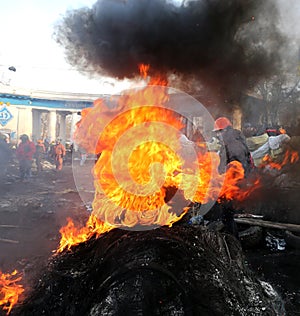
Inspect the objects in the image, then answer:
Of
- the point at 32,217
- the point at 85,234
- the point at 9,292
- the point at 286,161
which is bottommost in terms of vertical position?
the point at 32,217

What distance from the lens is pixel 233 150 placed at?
19.6ft

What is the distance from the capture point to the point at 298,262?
5551 mm

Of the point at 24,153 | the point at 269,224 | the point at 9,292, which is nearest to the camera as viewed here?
the point at 9,292

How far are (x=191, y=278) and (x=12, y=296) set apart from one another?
232 cm

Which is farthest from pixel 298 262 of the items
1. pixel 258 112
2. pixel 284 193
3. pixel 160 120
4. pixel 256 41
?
pixel 258 112

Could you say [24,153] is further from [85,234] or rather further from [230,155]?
[85,234]

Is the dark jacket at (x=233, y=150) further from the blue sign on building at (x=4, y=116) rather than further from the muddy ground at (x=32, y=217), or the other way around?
the blue sign on building at (x=4, y=116)

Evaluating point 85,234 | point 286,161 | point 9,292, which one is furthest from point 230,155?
point 286,161

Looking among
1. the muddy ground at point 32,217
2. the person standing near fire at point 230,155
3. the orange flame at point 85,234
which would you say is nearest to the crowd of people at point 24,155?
the muddy ground at point 32,217

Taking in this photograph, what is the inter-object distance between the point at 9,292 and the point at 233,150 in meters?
4.74

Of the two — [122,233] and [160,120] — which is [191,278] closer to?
[122,233]

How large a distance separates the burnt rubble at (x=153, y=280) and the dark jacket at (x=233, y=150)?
3.28 m

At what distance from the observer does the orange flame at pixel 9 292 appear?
3.20 metres

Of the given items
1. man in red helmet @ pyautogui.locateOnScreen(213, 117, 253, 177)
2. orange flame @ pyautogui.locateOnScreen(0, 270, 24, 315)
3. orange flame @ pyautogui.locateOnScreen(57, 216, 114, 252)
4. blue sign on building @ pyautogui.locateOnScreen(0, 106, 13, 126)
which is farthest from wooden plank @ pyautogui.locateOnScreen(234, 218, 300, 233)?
blue sign on building @ pyautogui.locateOnScreen(0, 106, 13, 126)
